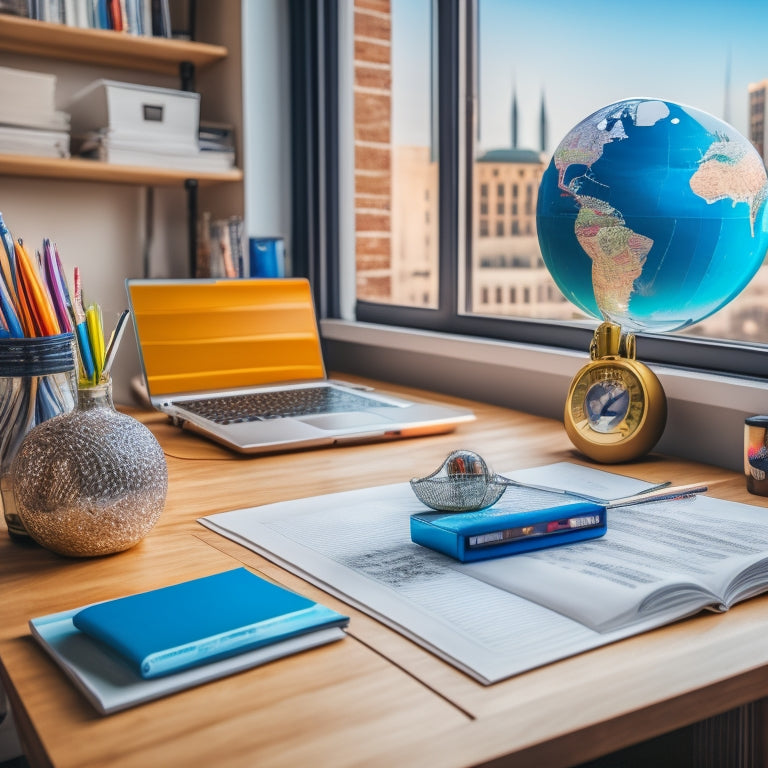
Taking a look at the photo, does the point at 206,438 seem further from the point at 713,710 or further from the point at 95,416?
the point at 713,710

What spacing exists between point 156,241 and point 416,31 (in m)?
0.84

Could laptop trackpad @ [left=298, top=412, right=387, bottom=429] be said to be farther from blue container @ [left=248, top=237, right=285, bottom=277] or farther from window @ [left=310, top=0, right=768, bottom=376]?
blue container @ [left=248, top=237, right=285, bottom=277]

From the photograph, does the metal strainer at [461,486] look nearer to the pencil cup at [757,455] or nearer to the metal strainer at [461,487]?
the metal strainer at [461,487]

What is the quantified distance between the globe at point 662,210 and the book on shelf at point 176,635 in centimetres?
57

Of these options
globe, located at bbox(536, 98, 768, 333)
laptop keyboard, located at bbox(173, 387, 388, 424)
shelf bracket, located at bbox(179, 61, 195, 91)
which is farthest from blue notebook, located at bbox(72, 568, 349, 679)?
shelf bracket, located at bbox(179, 61, 195, 91)

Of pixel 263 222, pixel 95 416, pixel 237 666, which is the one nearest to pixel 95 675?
pixel 237 666

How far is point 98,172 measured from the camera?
6.44ft

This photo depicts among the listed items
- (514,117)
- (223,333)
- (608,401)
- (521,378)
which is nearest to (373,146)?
(514,117)

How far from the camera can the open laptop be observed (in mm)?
1367

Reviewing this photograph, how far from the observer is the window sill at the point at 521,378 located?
3.91 feet

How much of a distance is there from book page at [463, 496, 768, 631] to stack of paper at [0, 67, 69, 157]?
4.84 ft

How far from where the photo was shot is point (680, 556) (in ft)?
2.55

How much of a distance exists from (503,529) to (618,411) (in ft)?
1.48

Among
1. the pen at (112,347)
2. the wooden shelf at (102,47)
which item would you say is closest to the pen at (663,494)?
the pen at (112,347)
